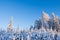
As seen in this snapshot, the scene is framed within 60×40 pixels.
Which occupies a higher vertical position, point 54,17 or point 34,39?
point 54,17

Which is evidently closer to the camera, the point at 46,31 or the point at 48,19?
the point at 46,31

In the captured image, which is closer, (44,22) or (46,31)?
(46,31)

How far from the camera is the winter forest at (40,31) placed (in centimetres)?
3547

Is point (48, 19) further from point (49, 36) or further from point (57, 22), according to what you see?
point (49, 36)

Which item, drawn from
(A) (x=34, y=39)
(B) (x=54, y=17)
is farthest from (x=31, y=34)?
(B) (x=54, y=17)

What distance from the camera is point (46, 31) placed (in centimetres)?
3659

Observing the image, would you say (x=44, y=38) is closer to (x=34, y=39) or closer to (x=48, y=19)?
(x=34, y=39)

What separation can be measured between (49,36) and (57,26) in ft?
13.6

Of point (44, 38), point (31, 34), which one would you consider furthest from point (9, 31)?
point (44, 38)

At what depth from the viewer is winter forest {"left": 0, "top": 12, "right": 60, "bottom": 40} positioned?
116ft

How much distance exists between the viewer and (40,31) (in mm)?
36656

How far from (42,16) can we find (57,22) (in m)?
3.37

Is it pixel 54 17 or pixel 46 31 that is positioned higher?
pixel 54 17

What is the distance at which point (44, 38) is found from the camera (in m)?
35.2
